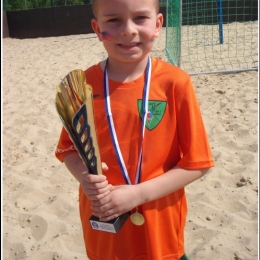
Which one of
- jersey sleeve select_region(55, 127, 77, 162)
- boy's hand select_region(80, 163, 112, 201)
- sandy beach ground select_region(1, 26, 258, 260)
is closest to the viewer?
boy's hand select_region(80, 163, 112, 201)

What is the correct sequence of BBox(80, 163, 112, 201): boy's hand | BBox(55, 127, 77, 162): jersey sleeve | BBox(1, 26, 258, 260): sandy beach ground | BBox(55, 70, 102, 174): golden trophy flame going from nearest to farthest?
BBox(55, 70, 102, 174): golden trophy flame → BBox(80, 163, 112, 201): boy's hand → BBox(55, 127, 77, 162): jersey sleeve → BBox(1, 26, 258, 260): sandy beach ground

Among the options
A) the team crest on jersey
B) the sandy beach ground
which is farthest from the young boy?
the sandy beach ground

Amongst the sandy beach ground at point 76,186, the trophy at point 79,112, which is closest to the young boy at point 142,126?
the trophy at point 79,112

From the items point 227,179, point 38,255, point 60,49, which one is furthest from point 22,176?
point 60,49

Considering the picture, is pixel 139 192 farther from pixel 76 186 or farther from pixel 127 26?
pixel 76 186

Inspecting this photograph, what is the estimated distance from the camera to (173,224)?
1451 millimetres

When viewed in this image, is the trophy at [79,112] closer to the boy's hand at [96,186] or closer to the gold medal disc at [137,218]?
the boy's hand at [96,186]

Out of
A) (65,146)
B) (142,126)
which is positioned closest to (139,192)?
(142,126)

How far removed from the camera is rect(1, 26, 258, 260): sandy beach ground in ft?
8.61

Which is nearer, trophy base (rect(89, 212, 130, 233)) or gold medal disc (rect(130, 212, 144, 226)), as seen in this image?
trophy base (rect(89, 212, 130, 233))

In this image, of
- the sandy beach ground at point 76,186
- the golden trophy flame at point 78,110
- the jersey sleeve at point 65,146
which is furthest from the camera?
the sandy beach ground at point 76,186

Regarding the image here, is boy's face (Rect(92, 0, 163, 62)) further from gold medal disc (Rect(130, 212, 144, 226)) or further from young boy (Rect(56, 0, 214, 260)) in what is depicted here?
gold medal disc (Rect(130, 212, 144, 226))

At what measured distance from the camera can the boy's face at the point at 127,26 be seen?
1.27 m

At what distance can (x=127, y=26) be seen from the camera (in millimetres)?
1281
